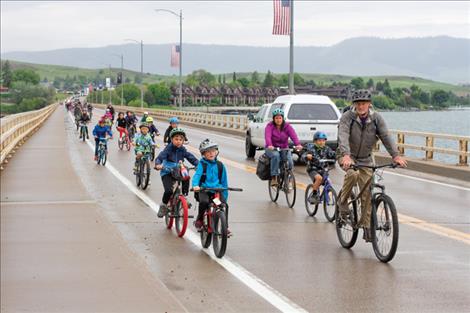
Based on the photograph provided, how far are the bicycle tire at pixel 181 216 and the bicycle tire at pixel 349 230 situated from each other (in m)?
2.02

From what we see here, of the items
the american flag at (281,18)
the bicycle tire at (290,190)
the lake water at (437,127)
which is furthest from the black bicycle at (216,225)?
the american flag at (281,18)

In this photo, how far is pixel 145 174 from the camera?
17.0 metres

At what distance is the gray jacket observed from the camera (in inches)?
373

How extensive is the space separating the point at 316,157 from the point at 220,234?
357 centimetres

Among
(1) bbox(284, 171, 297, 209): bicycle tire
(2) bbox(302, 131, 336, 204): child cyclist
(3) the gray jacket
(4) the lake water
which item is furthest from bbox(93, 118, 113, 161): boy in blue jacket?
(3) the gray jacket

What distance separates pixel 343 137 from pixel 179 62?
54940 mm

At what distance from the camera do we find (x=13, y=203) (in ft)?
47.4

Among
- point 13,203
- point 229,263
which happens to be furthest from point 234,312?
point 13,203

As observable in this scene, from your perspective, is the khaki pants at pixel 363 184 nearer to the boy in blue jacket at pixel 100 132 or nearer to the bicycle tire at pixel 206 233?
the bicycle tire at pixel 206 233

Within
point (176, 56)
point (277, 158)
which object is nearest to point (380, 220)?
point (277, 158)

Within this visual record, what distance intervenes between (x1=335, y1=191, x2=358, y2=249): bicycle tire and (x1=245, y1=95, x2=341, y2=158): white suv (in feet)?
44.4

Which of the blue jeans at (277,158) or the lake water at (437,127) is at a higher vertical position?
the blue jeans at (277,158)

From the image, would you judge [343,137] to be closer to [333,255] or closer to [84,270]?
[333,255]

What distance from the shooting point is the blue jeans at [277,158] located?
47.6 feet
